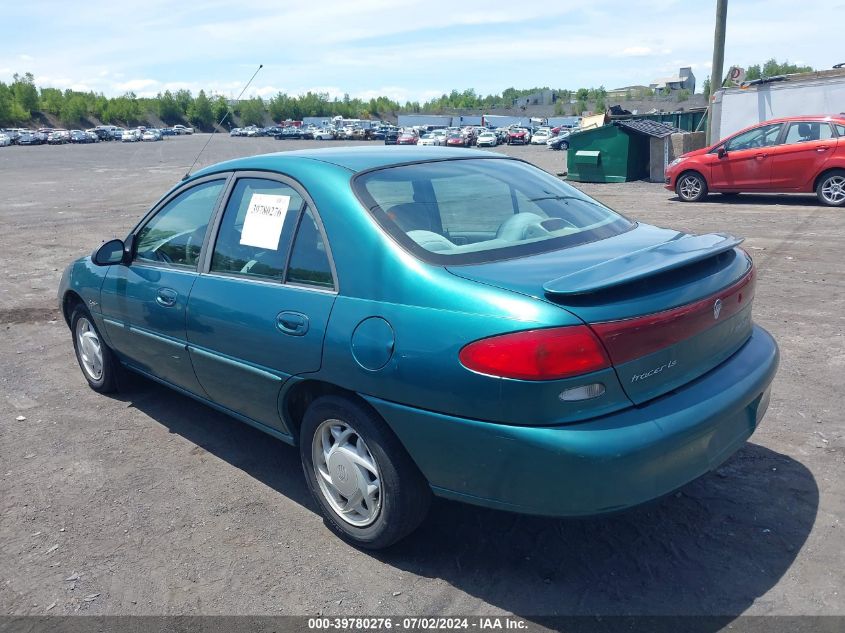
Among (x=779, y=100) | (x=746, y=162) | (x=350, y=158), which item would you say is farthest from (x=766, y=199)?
(x=350, y=158)

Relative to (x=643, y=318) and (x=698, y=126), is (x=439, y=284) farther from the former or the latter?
(x=698, y=126)

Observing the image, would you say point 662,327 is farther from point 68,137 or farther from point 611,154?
point 68,137

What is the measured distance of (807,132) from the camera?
13.6 metres

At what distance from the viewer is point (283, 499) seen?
12.5 feet

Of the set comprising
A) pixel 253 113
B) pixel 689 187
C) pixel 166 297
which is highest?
pixel 253 113

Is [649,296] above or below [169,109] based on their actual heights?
below

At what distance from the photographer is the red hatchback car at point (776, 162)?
13.4m

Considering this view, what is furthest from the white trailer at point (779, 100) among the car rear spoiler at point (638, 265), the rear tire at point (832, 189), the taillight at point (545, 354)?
the taillight at point (545, 354)

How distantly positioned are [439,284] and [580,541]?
1362 millimetres

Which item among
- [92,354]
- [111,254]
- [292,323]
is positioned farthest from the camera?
[92,354]

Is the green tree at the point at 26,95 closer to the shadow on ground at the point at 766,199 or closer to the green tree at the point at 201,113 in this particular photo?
the green tree at the point at 201,113

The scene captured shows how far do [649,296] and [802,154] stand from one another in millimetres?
12863

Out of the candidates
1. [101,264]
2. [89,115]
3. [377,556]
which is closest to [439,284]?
[377,556]

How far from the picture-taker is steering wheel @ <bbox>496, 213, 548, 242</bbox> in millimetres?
3404
